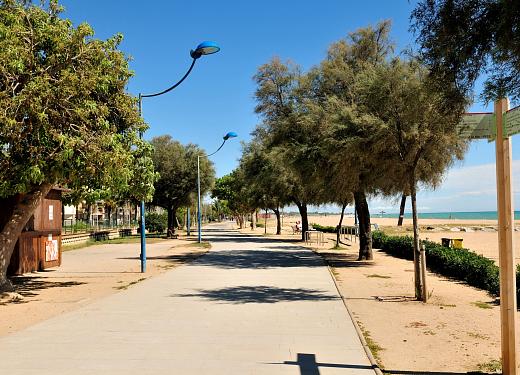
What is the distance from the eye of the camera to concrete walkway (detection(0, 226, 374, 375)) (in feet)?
19.2

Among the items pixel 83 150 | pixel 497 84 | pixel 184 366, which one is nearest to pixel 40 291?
Result: pixel 83 150

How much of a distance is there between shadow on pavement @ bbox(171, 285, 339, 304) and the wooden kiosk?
7.80 m

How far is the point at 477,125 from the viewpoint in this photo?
6871 millimetres

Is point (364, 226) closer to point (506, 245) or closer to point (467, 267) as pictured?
point (467, 267)

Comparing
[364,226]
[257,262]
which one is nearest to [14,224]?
[257,262]

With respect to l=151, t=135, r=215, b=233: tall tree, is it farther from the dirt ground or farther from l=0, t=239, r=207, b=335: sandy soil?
the dirt ground

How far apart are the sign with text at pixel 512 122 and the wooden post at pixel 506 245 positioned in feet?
0.21

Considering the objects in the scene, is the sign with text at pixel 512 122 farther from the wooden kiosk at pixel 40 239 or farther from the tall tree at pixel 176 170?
the tall tree at pixel 176 170

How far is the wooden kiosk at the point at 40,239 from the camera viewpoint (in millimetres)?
16953

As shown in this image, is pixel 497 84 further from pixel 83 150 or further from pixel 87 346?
pixel 83 150

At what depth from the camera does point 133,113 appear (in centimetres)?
1323

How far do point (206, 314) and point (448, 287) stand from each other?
7.14 metres

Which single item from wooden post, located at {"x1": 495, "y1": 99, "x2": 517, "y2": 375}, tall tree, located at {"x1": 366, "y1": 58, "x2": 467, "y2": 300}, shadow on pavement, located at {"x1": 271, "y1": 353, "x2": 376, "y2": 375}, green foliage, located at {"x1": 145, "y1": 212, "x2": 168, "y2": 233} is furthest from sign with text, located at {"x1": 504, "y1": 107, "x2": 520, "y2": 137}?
green foliage, located at {"x1": 145, "y1": 212, "x2": 168, "y2": 233}

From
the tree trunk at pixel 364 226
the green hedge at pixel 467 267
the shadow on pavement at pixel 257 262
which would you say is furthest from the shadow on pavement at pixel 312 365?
the tree trunk at pixel 364 226
